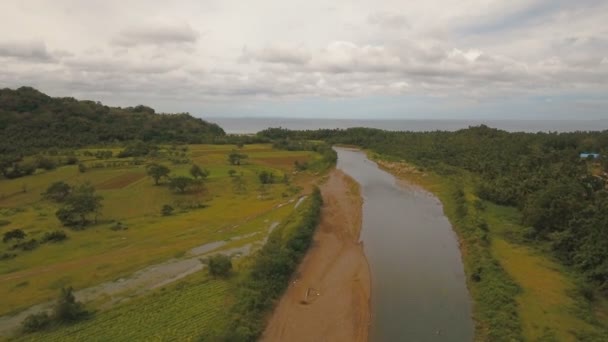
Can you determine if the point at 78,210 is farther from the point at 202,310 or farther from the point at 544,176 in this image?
the point at 544,176

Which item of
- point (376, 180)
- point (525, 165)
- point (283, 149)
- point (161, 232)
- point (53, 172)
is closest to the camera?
point (161, 232)

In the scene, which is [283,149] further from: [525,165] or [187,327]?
[187,327]

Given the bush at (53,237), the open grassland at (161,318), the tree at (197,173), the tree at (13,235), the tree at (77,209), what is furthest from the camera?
the tree at (197,173)

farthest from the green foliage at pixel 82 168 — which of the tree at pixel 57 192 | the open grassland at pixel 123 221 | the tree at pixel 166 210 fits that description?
the tree at pixel 166 210

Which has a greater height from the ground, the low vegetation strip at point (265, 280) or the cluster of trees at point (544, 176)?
the cluster of trees at point (544, 176)

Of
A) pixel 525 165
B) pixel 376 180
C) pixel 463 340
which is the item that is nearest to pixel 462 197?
pixel 525 165

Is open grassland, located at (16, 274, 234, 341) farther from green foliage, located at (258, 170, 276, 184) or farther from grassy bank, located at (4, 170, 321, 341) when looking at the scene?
green foliage, located at (258, 170, 276, 184)

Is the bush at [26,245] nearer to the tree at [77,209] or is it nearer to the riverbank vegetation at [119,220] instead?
the riverbank vegetation at [119,220]
